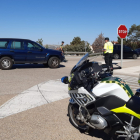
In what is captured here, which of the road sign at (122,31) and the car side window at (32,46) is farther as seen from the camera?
the road sign at (122,31)

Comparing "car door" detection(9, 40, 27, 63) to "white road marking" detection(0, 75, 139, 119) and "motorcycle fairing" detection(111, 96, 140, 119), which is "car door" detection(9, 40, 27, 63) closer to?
"white road marking" detection(0, 75, 139, 119)

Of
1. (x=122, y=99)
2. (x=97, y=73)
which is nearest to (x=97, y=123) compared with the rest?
(x=122, y=99)

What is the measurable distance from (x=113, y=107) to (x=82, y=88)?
584mm

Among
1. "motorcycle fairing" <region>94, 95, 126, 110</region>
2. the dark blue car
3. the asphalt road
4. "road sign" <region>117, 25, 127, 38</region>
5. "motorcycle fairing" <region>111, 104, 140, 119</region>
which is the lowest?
the asphalt road

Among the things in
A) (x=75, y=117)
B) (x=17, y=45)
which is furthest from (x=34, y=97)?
(x=17, y=45)

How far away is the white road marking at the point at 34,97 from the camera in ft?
15.7

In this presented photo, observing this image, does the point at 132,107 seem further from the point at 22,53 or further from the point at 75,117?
the point at 22,53

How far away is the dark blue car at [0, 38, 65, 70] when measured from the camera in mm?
11484

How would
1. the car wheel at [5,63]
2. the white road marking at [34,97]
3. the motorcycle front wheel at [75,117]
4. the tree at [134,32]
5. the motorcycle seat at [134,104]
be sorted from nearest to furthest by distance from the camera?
1. the motorcycle seat at [134,104]
2. the motorcycle front wheel at [75,117]
3. the white road marking at [34,97]
4. the car wheel at [5,63]
5. the tree at [134,32]

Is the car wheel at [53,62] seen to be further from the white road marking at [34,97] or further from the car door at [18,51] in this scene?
the white road marking at [34,97]

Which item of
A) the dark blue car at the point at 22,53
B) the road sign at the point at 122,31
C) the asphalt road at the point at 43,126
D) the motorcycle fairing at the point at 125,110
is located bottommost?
the asphalt road at the point at 43,126

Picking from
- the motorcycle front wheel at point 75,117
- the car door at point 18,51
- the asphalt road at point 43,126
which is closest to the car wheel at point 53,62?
the car door at point 18,51

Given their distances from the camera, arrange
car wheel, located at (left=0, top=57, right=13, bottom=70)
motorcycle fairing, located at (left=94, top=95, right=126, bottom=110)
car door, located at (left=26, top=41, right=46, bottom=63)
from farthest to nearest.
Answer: car door, located at (left=26, top=41, right=46, bottom=63), car wheel, located at (left=0, top=57, right=13, bottom=70), motorcycle fairing, located at (left=94, top=95, right=126, bottom=110)

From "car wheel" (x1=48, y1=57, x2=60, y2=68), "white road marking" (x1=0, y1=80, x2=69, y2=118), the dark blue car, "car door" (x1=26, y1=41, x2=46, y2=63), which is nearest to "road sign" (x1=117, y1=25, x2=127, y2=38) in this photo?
the dark blue car
